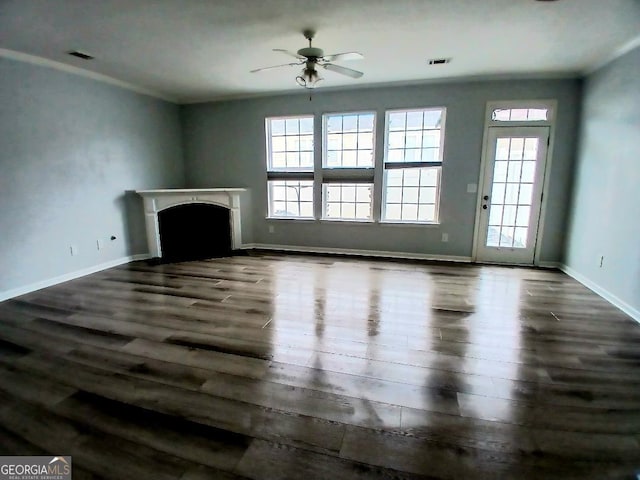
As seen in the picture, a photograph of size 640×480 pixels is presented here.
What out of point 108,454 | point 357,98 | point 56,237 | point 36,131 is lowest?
point 108,454

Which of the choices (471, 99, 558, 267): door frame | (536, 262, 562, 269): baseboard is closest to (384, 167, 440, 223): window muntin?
(471, 99, 558, 267): door frame

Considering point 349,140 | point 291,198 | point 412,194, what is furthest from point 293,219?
point 412,194

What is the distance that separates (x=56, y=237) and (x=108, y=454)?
11.6ft

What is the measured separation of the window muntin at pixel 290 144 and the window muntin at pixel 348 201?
0.57 metres

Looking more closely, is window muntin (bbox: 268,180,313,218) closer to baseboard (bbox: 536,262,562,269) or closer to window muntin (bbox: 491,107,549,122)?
window muntin (bbox: 491,107,549,122)

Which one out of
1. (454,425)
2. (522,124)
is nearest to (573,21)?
(522,124)

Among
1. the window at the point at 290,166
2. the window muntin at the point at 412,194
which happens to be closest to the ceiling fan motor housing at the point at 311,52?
the window at the point at 290,166

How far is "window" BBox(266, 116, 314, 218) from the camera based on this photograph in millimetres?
5398

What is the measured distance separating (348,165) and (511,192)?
2491 mm

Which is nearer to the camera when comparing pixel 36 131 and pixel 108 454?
pixel 108 454

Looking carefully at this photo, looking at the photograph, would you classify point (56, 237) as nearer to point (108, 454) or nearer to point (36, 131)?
point (36, 131)

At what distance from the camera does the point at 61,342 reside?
2521mm

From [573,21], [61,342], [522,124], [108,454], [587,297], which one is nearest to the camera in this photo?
[108,454]

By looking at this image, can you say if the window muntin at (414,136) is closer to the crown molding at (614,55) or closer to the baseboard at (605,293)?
the crown molding at (614,55)
